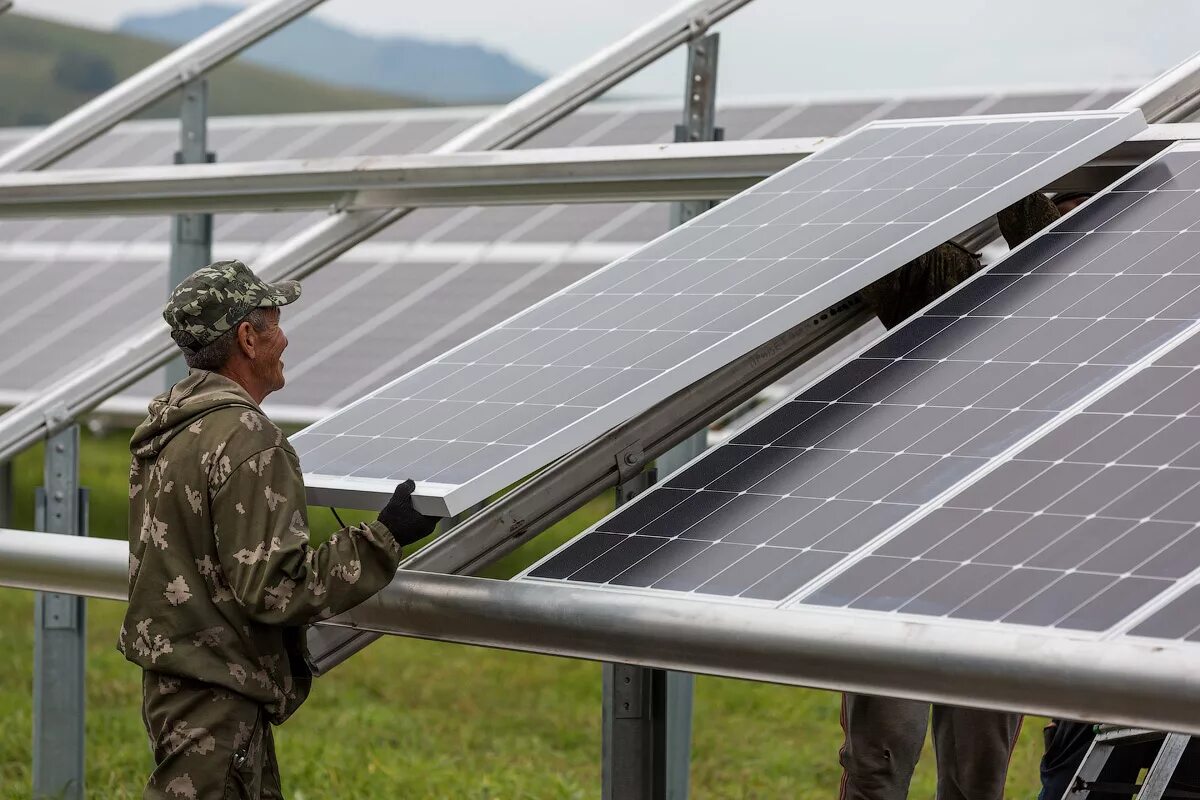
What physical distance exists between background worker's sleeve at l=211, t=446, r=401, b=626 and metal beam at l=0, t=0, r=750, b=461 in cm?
213

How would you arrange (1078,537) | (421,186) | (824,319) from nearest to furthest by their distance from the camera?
(1078,537) → (824,319) → (421,186)

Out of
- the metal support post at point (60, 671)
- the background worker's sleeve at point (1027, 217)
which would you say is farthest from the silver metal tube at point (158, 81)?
the background worker's sleeve at point (1027, 217)

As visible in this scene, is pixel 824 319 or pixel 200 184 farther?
pixel 200 184

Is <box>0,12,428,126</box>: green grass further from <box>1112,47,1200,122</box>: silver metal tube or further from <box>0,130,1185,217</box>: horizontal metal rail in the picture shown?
<box>1112,47,1200,122</box>: silver metal tube

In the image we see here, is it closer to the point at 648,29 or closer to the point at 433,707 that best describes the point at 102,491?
the point at 433,707

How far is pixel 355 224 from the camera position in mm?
5273

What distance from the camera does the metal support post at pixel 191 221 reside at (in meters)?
5.69

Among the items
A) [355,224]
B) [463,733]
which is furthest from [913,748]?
[463,733]

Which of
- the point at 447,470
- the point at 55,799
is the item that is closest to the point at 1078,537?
the point at 447,470

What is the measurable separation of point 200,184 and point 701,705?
168 inches

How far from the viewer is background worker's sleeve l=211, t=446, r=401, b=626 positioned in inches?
111

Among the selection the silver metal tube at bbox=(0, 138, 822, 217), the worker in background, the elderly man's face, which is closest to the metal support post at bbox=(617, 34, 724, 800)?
the silver metal tube at bbox=(0, 138, 822, 217)

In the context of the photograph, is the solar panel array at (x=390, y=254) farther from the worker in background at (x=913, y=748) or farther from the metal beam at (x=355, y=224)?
the worker in background at (x=913, y=748)

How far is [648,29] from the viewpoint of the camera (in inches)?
221
